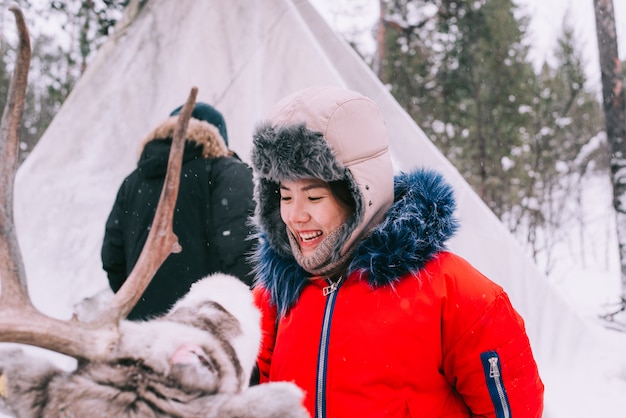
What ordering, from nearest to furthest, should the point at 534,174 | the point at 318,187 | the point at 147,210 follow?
the point at 318,187
the point at 147,210
the point at 534,174

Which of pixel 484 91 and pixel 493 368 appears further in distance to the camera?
pixel 484 91

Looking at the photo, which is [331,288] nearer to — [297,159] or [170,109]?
[297,159]

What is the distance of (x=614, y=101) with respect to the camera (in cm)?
539

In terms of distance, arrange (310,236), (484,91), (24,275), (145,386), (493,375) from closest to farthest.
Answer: (145,386), (24,275), (493,375), (310,236), (484,91)

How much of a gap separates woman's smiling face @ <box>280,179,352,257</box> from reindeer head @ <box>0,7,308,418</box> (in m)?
0.45

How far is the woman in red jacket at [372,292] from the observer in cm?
132

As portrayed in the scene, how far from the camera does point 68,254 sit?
423 cm

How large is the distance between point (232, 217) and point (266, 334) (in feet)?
3.29

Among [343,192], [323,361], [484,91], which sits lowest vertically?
[323,361]

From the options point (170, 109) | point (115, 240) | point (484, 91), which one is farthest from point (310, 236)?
point (484, 91)

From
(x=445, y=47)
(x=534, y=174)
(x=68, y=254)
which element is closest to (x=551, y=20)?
(x=445, y=47)

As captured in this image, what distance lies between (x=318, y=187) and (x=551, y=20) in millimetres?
11371

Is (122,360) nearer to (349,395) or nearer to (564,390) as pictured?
(349,395)

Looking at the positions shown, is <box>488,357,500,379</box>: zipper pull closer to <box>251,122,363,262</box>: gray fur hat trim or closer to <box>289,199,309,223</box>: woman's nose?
<box>251,122,363,262</box>: gray fur hat trim
